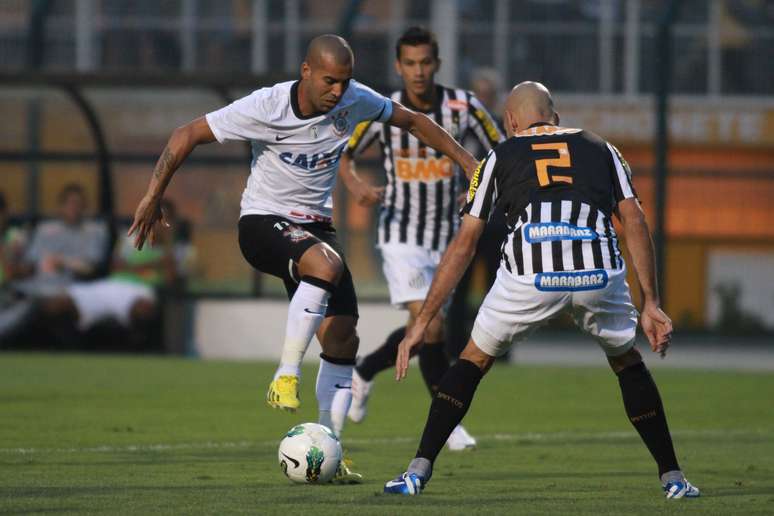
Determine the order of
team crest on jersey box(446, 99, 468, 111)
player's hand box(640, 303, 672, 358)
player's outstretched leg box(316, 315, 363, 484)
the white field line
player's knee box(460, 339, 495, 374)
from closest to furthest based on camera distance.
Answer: player's hand box(640, 303, 672, 358), player's knee box(460, 339, 495, 374), player's outstretched leg box(316, 315, 363, 484), the white field line, team crest on jersey box(446, 99, 468, 111)

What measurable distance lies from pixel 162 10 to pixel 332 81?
16081mm

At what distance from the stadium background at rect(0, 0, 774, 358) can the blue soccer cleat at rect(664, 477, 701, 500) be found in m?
9.03

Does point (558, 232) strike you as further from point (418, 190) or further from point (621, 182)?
point (418, 190)

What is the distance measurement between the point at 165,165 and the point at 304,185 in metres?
0.72

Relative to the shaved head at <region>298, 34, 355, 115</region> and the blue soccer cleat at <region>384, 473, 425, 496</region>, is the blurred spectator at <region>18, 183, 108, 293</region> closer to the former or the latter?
the shaved head at <region>298, 34, 355, 115</region>

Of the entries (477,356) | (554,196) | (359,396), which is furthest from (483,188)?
(359,396)

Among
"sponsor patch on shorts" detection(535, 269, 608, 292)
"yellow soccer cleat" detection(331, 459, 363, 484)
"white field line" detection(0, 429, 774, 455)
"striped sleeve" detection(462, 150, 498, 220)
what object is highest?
"striped sleeve" detection(462, 150, 498, 220)

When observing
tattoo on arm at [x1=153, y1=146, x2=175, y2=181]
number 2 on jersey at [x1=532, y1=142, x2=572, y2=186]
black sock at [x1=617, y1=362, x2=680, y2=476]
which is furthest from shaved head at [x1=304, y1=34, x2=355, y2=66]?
black sock at [x1=617, y1=362, x2=680, y2=476]

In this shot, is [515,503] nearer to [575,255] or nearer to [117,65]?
[575,255]

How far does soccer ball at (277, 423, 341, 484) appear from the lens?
6859 mm

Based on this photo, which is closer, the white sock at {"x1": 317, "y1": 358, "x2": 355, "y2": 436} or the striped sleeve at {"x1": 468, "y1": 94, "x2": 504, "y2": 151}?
the white sock at {"x1": 317, "y1": 358, "x2": 355, "y2": 436}

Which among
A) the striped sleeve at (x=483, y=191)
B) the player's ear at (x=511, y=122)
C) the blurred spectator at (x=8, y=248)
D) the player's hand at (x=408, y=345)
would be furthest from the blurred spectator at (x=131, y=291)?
the player's hand at (x=408, y=345)

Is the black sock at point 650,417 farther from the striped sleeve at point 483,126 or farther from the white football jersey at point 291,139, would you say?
the striped sleeve at point 483,126

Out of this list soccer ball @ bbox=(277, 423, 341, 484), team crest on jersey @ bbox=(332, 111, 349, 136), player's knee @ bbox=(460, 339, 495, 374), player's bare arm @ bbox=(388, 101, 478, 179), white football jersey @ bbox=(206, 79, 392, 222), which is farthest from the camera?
player's bare arm @ bbox=(388, 101, 478, 179)
